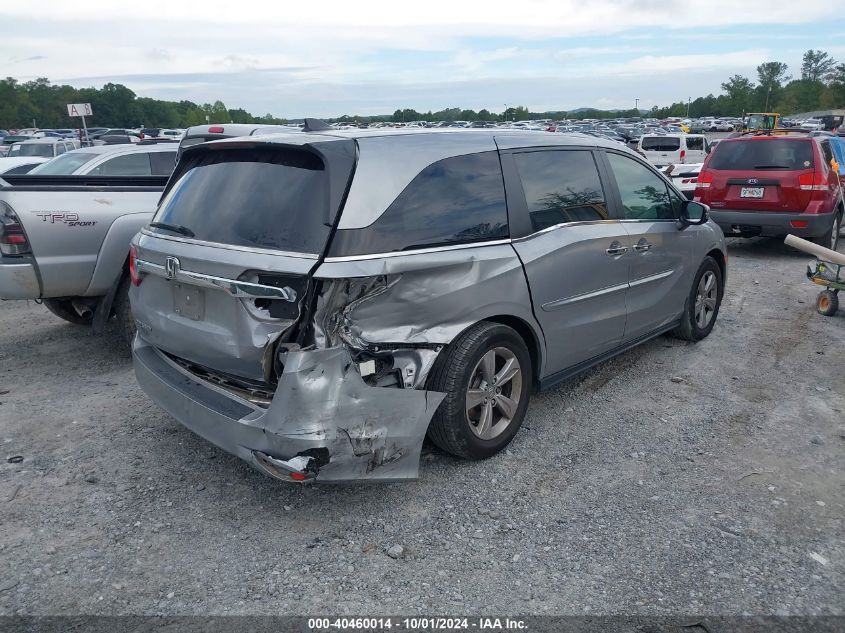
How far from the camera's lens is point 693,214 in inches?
220

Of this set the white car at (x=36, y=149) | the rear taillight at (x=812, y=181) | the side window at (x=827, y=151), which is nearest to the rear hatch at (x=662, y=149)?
the side window at (x=827, y=151)

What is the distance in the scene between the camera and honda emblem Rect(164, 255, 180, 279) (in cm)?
361

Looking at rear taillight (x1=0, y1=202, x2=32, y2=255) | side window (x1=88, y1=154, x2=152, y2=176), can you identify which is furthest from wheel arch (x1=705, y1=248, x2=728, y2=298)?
side window (x1=88, y1=154, x2=152, y2=176)

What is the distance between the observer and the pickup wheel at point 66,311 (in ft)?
20.9

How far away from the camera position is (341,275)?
316 centimetres

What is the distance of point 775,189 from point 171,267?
9054 mm

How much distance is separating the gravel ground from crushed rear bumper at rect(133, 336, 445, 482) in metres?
0.40

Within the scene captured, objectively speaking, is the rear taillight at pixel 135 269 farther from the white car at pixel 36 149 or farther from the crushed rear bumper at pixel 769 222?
the white car at pixel 36 149

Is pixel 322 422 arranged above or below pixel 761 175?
below

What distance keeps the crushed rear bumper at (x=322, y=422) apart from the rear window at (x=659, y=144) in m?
22.0

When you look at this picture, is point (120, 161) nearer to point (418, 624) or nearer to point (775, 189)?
point (418, 624)

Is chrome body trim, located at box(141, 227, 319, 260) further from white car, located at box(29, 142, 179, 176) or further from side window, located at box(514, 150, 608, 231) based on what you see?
white car, located at box(29, 142, 179, 176)

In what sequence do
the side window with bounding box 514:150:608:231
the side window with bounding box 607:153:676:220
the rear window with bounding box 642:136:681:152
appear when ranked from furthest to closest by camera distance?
the rear window with bounding box 642:136:681:152 < the side window with bounding box 607:153:676:220 < the side window with bounding box 514:150:608:231

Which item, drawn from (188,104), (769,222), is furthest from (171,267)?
(188,104)
